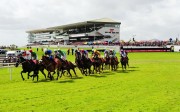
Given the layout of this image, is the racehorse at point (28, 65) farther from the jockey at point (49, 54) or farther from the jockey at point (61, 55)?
the jockey at point (61, 55)

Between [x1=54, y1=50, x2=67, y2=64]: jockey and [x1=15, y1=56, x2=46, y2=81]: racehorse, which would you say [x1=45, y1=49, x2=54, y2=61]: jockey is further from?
[x1=54, y1=50, x2=67, y2=64]: jockey

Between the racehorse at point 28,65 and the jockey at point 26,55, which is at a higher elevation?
the jockey at point 26,55

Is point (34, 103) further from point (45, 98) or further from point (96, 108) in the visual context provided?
point (96, 108)

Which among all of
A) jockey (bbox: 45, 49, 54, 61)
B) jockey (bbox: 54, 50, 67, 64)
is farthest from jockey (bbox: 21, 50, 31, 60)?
jockey (bbox: 54, 50, 67, 64)

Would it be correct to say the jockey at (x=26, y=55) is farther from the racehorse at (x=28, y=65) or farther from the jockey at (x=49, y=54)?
the jockey at (x=49, y=54)

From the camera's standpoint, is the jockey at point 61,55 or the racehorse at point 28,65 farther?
the jockey at point 61,55

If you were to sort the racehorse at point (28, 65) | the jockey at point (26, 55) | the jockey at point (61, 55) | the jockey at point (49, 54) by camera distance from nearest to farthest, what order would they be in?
the racehorse at point (28, 65)
the jockey at point (26, 55)
the jockey at point (49, 54)
the jockey at point (61, 55)

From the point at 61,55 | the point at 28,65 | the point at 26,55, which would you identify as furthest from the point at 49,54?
the point at 61,55

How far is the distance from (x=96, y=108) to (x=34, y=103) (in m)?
2.55

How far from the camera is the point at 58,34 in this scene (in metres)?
180

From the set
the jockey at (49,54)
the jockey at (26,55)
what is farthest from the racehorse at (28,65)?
the jockey at (49,54)

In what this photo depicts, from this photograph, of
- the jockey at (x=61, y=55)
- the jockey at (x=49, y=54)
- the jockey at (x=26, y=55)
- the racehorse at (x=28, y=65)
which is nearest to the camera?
the racehorse at (x=28, y=65)

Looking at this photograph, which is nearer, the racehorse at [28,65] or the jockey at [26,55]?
the racehorse at [28,65]

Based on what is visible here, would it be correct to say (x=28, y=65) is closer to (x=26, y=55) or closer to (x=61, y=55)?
(x=26, y=55)
